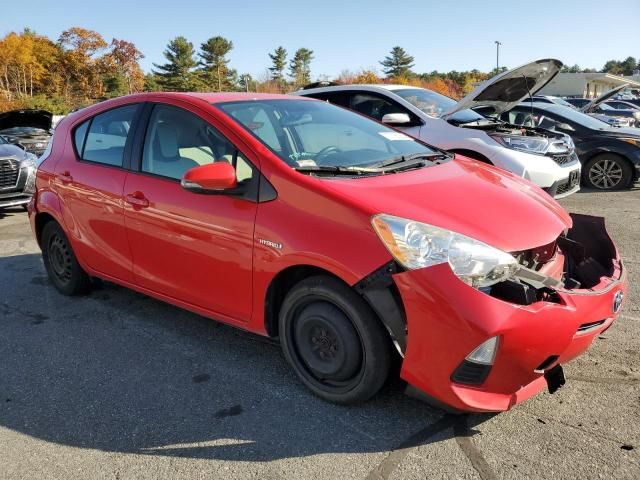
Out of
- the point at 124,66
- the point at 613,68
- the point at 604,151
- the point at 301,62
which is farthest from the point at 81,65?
the point at 613,68

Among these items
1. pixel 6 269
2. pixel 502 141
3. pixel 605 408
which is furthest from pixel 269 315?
pixel 502 141

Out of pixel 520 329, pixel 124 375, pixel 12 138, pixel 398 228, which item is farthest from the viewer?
pixel 12 138

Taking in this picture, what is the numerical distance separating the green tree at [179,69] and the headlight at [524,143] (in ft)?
240

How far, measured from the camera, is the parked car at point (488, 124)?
6613mm

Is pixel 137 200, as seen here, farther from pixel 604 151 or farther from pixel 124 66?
pixel 124 66

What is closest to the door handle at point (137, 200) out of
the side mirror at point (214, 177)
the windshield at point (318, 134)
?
the side mirror at point (214, 177)

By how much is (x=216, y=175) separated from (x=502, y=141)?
500 centimetres

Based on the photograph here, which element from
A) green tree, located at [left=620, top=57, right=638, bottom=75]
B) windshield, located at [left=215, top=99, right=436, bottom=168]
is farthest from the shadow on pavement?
green tree, located at [left=620, top=57, right=638, bottom=75]

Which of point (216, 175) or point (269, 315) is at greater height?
point (216, 175)

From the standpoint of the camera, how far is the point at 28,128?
13633mm

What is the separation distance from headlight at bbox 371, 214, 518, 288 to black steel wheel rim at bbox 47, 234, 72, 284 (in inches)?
121

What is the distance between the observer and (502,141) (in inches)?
271

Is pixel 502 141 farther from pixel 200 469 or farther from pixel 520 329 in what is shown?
pixel 200 469

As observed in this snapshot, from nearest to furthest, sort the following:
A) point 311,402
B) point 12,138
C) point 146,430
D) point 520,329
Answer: point 520,329 → point 146,430 → point 311,402 → point 12,138
